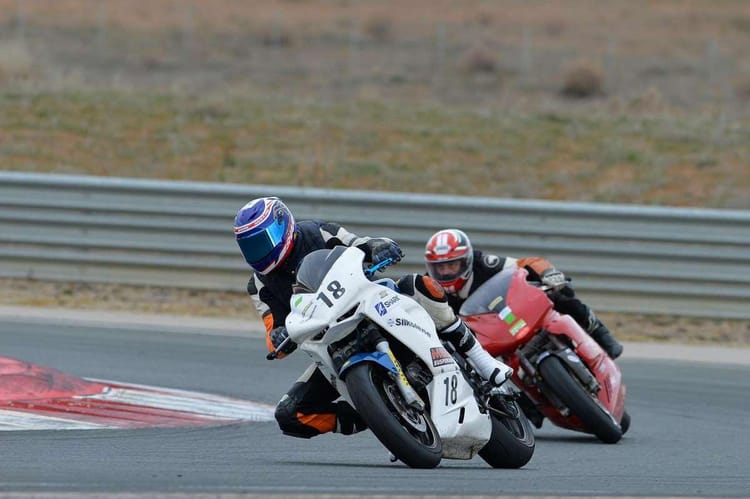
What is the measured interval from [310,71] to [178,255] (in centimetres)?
1931

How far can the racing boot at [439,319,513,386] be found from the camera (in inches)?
292

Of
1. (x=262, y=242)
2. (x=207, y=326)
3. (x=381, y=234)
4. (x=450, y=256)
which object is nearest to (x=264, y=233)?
(x=262, y=242)

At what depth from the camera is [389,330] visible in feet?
22.5

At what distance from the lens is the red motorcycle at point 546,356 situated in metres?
8.71

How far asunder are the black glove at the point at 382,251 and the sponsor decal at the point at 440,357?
21.1 inches

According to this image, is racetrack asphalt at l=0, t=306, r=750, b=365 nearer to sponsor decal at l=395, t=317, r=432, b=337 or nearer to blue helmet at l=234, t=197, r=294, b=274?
blue helmet at l=234, t=197, r=294, b=274

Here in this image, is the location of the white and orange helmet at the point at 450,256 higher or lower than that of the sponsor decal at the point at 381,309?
lower

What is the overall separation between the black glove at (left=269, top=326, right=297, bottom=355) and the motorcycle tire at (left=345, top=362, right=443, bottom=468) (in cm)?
45

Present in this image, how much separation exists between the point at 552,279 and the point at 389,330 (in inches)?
111

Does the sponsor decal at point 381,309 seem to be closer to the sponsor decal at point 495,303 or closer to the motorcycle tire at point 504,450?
the motorcycle tire at point 504,450

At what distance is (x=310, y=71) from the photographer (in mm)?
33344

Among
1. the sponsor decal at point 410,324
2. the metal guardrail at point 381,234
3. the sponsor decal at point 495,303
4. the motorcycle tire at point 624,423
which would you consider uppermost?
the sponsor decal at point 410,324

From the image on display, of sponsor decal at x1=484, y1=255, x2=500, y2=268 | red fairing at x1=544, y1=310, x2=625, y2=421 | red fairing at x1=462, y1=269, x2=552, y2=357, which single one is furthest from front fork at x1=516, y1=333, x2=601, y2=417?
sponsor decal at x1=484, y1=255, x2=500, y2=268

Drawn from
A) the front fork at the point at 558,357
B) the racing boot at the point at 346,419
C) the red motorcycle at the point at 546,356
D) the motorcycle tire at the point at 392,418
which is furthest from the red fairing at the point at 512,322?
the motorcycle tire at the point at 392,418
